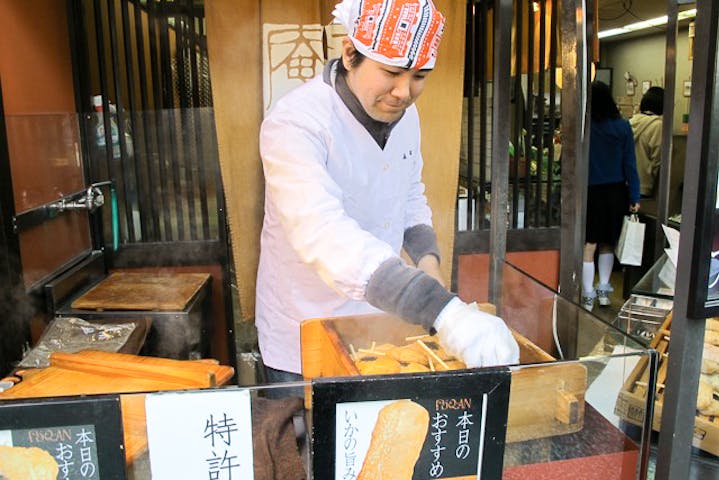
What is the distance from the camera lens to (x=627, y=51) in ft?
35.7

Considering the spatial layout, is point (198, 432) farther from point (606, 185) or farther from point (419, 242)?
point (606, 185)

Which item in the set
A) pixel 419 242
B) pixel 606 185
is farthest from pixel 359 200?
pixel 606 185

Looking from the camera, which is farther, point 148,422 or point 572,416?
point 572,416

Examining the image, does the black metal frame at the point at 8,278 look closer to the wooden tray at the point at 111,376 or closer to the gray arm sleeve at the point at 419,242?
the wooden tray at the point at 111,376

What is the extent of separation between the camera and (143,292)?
3043 millimetres

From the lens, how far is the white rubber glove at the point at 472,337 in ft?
4.23

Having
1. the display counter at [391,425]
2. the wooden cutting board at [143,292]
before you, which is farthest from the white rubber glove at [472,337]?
the wooden cutting board at [143,292]

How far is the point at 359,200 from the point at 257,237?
3.88 feet

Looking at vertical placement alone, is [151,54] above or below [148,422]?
above

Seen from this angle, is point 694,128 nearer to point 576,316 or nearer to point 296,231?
point 576,316

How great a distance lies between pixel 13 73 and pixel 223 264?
4.65 feet

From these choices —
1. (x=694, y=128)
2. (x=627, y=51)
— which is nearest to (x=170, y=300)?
(x=694, y=128)

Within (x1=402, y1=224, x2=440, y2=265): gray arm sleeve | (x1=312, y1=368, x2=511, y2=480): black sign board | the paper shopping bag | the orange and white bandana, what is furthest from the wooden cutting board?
the paper shopping bag

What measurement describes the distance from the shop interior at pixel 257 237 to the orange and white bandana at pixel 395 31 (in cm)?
63
